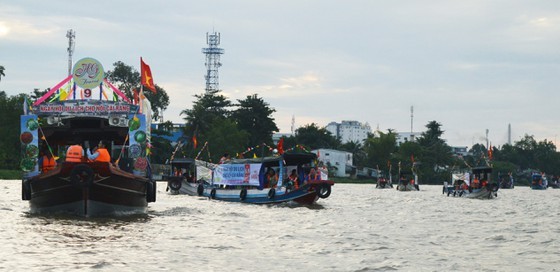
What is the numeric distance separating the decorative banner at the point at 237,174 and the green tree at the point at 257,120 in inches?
2723

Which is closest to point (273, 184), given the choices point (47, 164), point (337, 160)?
point (47, 164)

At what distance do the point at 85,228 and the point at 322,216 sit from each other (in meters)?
13.2

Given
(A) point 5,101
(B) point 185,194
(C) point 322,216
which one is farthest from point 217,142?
(C) point 322,216

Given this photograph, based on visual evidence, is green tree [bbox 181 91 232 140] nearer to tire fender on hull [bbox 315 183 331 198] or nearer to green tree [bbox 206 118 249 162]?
green tree [bbox 206 118 249 162]

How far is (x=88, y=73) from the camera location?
30.1 metres

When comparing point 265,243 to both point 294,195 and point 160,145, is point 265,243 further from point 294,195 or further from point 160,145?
point 160,145

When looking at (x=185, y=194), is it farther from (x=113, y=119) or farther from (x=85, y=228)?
(x=85, y=228)

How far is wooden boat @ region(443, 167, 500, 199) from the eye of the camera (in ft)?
210

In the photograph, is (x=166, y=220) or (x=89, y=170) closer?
(x=89, y=170)

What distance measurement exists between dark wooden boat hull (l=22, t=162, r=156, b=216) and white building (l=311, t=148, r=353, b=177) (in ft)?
371

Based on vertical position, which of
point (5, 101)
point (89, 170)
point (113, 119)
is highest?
point (5, 101)

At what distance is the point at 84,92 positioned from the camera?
30.4 meters

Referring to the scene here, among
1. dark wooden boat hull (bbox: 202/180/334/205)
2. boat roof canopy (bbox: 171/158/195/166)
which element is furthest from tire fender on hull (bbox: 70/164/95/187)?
boat roof canopy (bbox: 171/158/195/166)

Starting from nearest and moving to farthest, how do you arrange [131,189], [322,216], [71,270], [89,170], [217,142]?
[71,270]
[89,170]
[131,189]
[322,216]
[217,142]
